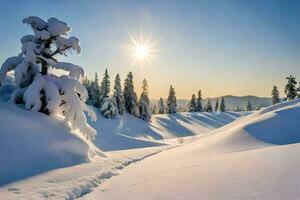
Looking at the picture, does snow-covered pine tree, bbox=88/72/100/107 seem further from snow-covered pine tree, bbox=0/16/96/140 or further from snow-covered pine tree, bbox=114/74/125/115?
snow-covered pine tree, bbox=0/16/96/140

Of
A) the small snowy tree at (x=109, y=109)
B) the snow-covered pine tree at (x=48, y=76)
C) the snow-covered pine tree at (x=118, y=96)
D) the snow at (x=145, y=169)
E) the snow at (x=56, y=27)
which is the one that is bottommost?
the snow at (x=145, y=169)

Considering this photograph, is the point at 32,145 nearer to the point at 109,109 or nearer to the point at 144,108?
the point at 109,109

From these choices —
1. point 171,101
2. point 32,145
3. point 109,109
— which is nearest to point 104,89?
point 109,109

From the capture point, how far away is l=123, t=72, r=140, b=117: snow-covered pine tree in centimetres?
7425

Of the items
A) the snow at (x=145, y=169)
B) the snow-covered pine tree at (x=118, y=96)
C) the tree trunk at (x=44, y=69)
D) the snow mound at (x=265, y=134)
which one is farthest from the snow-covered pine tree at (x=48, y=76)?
the snow-covered pine tree at (x=118, y=96)

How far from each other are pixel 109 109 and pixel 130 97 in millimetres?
10884

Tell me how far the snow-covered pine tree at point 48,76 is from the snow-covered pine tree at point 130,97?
5404 centimetres

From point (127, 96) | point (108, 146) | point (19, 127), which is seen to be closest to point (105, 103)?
point (127, 96)

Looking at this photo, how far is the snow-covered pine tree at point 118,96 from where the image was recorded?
69131 millimetres

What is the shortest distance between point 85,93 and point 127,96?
5557 cm

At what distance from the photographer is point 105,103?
65.4 m

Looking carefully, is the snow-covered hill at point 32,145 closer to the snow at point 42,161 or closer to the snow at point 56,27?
the snow at point 42,161

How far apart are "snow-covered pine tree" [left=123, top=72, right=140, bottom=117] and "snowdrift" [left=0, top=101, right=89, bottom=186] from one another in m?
56.8

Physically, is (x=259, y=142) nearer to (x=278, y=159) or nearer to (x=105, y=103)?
(x=278, y=159)
